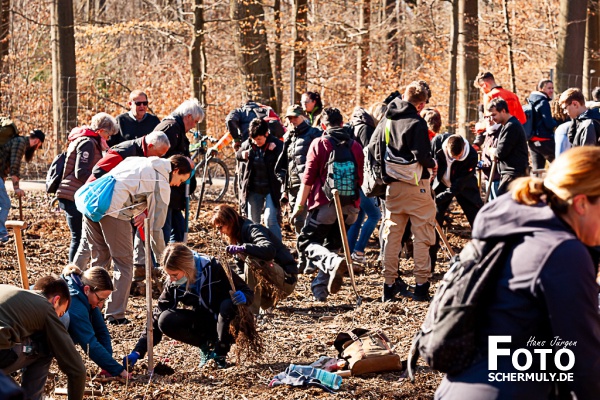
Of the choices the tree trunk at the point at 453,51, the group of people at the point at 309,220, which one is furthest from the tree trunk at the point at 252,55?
the group of people at the point at 309,220

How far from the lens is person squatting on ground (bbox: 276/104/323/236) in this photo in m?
9.95

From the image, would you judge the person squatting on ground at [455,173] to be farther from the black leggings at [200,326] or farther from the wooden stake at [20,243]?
the wooden stake at [20,243]

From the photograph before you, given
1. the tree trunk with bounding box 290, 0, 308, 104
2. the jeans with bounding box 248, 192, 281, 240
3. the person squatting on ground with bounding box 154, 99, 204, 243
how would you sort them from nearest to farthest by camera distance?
the person squatting on ground with bounding box 154, 99, 204, 243 → the jeans with bounding box 248, 192, 281, 240 → the tree trunk with bounding box 290, 0, 308, 104

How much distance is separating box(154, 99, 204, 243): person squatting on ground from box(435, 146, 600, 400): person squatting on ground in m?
6.99

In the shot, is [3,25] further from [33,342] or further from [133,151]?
[33,342]

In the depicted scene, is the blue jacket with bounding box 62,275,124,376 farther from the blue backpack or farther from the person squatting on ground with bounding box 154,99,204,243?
the person squatting on ground with bounding box 154,99,204,243

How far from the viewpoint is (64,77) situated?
60.4 ft

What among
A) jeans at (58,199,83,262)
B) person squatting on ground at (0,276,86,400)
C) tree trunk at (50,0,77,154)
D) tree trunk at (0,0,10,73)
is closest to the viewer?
person squatting on ground at (0,276,86,400)


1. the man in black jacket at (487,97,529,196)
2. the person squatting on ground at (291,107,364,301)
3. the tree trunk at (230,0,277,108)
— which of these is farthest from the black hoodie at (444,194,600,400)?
the tree trunk at (230,0,277,108)

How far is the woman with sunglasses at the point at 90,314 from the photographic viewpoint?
5.94m

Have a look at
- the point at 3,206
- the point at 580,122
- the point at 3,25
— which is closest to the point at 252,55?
the point at 3,25

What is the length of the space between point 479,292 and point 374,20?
28544mm

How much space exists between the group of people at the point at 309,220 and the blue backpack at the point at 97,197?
0.15 ft

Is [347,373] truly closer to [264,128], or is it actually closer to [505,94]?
[264,128]
